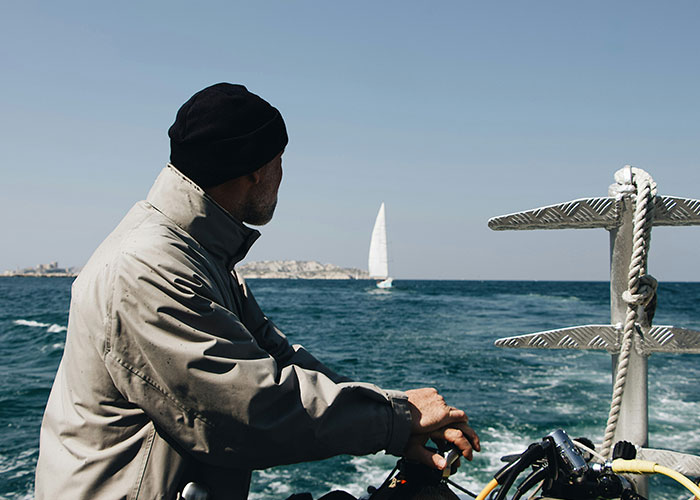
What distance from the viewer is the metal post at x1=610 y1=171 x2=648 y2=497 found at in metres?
2.33

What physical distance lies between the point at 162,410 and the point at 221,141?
2.04 ft

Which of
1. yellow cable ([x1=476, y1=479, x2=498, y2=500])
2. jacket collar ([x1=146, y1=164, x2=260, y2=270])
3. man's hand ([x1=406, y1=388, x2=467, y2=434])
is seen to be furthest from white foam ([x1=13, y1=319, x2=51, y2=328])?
man's hand ([x1=406, y1=388, x2=467, y2=434])

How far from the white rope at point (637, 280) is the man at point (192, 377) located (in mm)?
1212

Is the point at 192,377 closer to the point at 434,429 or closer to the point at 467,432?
the point at 434,429

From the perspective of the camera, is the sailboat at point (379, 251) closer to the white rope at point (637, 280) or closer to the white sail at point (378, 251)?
the white sail at point (378, 251)

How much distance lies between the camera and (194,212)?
4.46ft

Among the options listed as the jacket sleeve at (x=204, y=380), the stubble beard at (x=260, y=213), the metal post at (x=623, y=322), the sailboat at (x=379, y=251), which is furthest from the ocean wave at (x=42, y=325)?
the sailboat at (x=379, y=251)

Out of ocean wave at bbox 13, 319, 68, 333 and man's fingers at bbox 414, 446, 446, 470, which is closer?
man's fingers at bbox 414, 446, 446, 470

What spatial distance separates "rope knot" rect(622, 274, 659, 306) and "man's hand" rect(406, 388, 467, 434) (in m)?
1.21

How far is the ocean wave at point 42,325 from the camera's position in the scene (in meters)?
21.0

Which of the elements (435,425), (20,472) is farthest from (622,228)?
(20,472)

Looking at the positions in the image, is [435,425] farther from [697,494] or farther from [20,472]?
[20,472]

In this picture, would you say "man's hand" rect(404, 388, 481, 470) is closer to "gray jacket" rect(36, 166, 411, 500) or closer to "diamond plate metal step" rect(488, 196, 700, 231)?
"gray jacket" rect(36, 166, 411, 500)

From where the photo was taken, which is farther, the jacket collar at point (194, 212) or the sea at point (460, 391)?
the sea at point (460, 391)
